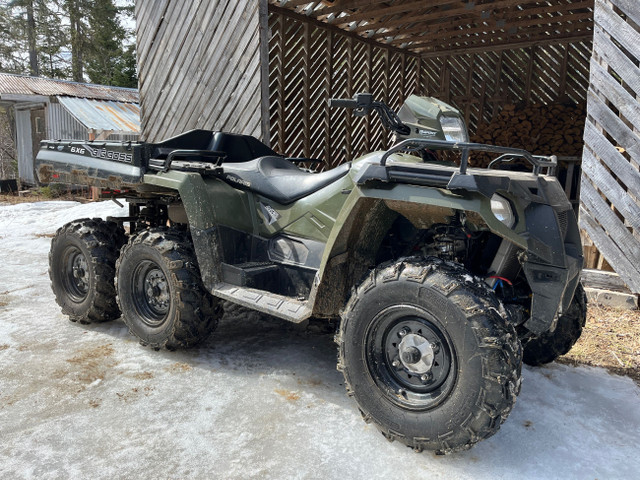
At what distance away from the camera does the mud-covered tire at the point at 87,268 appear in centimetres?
390

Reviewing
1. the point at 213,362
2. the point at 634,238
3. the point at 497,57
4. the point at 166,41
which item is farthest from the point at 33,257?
the point at 497,57

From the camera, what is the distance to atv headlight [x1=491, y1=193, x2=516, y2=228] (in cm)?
231

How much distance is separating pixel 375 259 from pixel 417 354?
2.50 feet

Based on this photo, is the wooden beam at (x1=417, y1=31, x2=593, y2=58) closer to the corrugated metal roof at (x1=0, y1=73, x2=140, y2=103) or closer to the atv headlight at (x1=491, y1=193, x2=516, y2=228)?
the atv headlight at (x1=491, y1=193, x2=516, y2=228)

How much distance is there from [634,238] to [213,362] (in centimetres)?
350

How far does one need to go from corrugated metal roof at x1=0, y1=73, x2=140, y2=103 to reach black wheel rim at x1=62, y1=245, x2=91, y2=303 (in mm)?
12211

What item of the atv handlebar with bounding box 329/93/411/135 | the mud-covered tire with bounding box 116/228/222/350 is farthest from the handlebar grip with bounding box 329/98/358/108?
the mud-covered tire with bounding box 116/228/222/350

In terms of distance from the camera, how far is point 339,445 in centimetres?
239

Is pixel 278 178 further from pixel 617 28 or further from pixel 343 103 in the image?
pixel 617 28

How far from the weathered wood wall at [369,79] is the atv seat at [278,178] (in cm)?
414

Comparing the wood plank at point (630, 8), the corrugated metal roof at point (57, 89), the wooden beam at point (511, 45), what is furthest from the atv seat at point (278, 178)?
the corrugated metal roof at point (57, 89)

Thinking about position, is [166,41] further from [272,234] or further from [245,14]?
[272,234]

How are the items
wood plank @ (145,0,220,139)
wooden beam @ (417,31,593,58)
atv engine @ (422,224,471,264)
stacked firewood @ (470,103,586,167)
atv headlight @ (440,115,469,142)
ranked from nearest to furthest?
atv engine @ (422,224,471,264)
atv headlight @ (440,115,469,142)
wood plank @ (145,0,220,139)
wooden beam @ (417,31,593,58)
stacked firewood @ (470,103,586,167)

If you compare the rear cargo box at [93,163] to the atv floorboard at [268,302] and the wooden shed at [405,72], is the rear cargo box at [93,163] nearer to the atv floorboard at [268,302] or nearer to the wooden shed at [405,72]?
the atv floorboard at [268,302]
